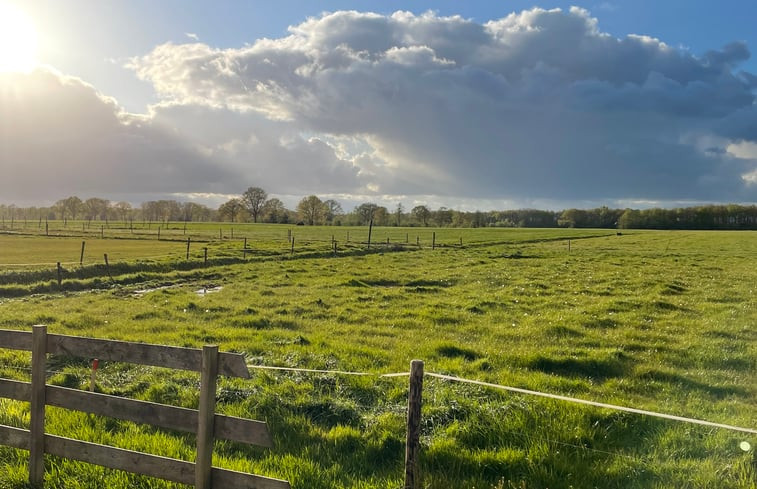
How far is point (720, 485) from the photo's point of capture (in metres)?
5.78

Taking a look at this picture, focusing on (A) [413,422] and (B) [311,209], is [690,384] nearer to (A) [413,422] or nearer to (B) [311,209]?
(A) [413,422]

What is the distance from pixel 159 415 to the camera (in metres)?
5.33

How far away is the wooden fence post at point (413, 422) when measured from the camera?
5078 mm

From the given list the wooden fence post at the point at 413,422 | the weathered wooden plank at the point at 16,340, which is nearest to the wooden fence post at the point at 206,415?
the wooden fence post at the point at 413,422

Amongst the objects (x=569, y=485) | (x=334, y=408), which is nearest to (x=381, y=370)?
(x=334, y=408)

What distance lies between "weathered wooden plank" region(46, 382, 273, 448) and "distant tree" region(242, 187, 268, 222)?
194 metres

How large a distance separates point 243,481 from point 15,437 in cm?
330

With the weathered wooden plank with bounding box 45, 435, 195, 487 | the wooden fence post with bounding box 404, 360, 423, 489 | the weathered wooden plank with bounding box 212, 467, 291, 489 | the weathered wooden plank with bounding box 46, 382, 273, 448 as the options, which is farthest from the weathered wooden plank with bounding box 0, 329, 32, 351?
the wooden fence post with bounding box 404, 360, 423, 489

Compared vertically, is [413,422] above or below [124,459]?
above

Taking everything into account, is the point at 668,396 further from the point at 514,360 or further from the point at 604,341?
the point at 604,341

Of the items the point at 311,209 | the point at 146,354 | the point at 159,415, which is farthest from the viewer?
the point at 311,209

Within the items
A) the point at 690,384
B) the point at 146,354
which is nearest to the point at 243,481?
the point at 146,354

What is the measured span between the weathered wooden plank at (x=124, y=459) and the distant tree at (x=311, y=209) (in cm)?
18684

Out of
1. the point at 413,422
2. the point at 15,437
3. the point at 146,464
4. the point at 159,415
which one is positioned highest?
the point at 413,422
